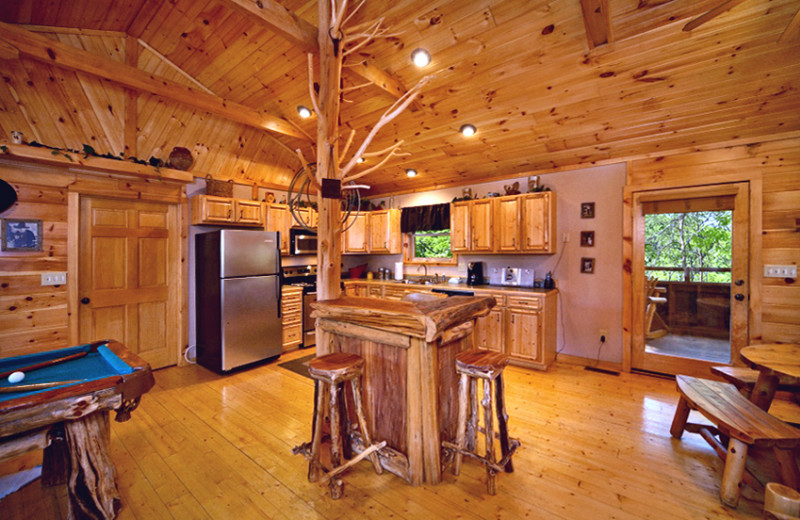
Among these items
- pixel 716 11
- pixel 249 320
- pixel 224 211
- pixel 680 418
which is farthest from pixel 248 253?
pixel 680 418

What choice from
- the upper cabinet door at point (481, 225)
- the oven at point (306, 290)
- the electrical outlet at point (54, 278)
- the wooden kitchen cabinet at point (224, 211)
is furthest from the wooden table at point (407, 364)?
the electrical outlet at point (54, 278)

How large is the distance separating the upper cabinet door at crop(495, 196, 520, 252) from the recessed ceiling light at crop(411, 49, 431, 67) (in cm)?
208

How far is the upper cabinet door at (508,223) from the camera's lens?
4188 mm

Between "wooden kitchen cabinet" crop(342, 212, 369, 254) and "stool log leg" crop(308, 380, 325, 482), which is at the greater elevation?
"wooden kitchen cabinet" crop(342, 212, 369, 254)

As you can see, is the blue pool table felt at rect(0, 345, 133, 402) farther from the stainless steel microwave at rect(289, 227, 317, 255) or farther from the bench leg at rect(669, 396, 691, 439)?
the bench leg at rect(669, 396, 691, 439)

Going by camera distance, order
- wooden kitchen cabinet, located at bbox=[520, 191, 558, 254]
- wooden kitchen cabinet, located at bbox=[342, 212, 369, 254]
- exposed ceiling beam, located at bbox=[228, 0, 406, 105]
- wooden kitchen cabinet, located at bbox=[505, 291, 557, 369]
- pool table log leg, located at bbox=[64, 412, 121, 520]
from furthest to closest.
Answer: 1. wooden kitchen cabinet, located at bbox=[342, 212, 369, 254]
2. wooden kitchen cabinet, located at bbox=[520, 191, 558, 254]
3. wooden kitchen cabinet, located at bbox=[505, 291, 557, 369]
4. exposed ceiling beam, located at bbox=[228, 0, 406, 105]
5. pool table log leg, located at bbox=[64, 412, 121, 520]

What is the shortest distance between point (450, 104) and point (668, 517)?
378 centimetres

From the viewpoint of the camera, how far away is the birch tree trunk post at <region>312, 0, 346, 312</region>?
8.11ft

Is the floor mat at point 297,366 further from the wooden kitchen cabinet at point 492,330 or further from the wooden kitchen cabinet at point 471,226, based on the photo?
the wooden kitchen cabinet at point 471,226

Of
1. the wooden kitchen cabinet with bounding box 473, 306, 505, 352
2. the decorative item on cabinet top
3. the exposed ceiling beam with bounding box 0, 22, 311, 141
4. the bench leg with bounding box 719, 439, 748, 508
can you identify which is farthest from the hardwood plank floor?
the exposed ceiling beam with bounding box 0, 22, 311, 141

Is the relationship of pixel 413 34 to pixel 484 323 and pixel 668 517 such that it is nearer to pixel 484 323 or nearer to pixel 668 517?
pixel 484 323

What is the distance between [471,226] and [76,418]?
425 centimetres

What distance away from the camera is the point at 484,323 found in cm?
416

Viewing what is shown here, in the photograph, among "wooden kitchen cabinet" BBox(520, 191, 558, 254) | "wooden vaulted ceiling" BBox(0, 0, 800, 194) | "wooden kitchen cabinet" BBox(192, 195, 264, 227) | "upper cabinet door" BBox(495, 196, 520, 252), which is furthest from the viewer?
"upper cabinet door" BBox(495, 196, 520, 252)
